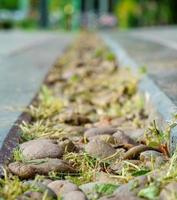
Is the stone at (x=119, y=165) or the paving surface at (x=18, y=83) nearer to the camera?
the stone at (x=119, y=165)

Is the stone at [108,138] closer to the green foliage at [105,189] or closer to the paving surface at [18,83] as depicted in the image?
the paving surface at [18,83]

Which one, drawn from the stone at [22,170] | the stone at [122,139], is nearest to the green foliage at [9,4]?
the stone at [122,139]

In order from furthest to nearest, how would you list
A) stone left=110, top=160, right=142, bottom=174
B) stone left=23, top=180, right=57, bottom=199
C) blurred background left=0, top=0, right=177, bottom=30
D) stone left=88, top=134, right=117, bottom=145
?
blurred background left=0, top=0, right=177, bottom=30, stone left=88, top=134, right=117, bottom=145, stone left=110, top=160, right=142, bottom=174, stone left=23, top=180, right=57, bottom=199

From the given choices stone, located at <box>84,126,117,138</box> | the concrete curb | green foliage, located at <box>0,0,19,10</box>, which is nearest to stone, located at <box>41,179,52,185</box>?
the concrete curb

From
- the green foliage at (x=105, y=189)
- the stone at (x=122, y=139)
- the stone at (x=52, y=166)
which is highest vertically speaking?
the green foliage at (x=105, y=189)

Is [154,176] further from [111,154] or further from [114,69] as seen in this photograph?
[114,69]

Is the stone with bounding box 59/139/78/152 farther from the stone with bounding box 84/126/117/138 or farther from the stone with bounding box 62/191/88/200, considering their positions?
the stone with bounding box 62/191/88/200

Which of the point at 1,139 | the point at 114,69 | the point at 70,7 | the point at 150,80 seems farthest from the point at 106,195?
the point at 70,7
